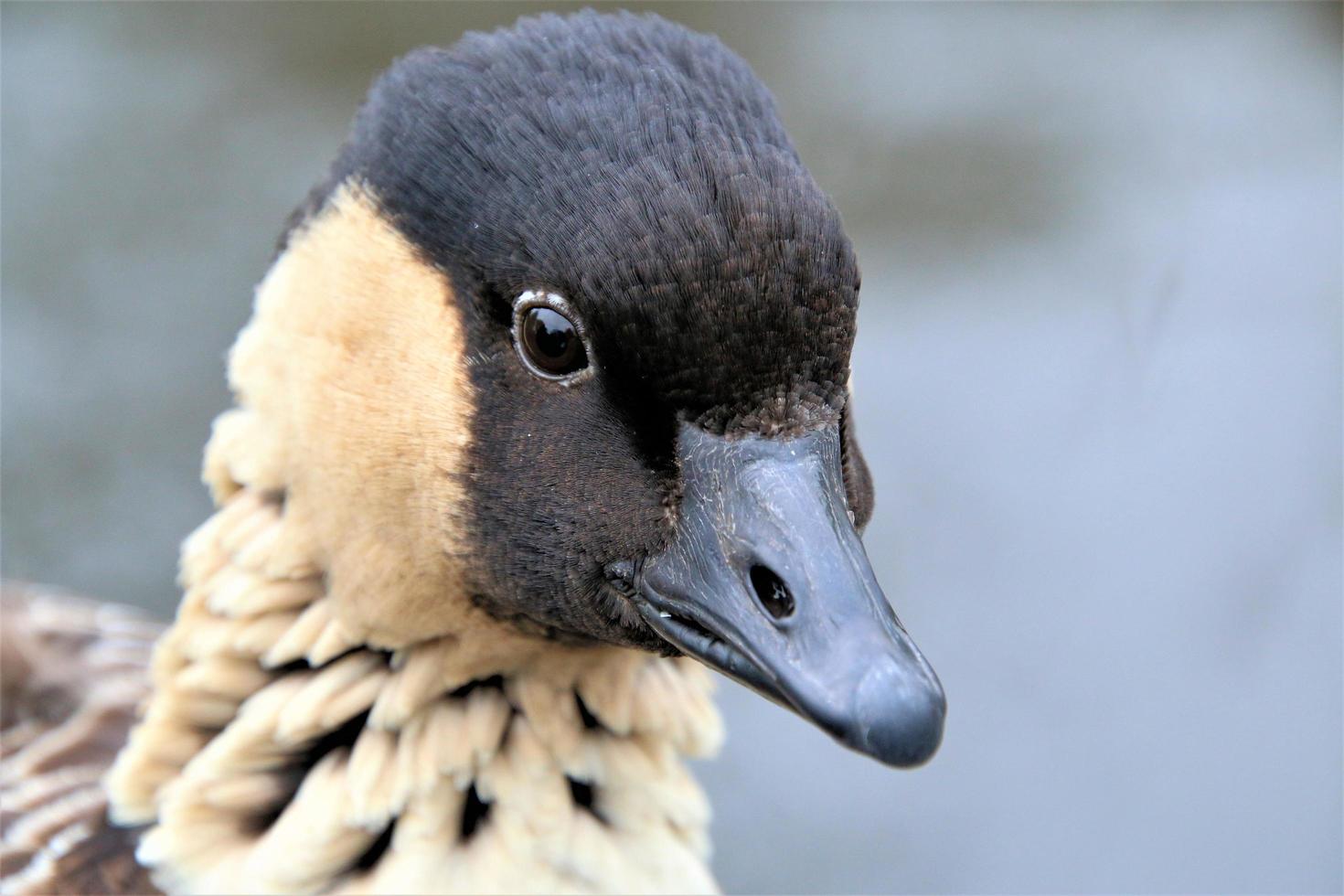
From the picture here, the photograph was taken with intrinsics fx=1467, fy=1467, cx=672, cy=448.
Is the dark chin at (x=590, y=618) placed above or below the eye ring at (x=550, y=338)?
below

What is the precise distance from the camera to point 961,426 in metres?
4.91

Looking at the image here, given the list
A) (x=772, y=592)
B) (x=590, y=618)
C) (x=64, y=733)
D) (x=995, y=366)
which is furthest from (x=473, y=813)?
(x=995, y=366)

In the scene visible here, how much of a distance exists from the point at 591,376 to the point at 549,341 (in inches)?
2.5

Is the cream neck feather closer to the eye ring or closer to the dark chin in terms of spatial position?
the dark chin

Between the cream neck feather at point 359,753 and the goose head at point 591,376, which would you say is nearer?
the goose head at point 591,376

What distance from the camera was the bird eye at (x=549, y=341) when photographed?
168 cm

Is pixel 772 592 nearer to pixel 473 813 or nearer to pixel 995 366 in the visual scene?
pixel 473 813

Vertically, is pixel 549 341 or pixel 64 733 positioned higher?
pixel 549 341

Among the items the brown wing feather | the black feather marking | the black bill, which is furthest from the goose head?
the brown wing feather

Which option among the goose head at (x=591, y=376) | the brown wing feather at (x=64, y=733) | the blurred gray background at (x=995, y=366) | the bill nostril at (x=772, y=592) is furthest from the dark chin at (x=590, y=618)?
the blurred gray background at (x=995, y=366)

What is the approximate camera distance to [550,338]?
1.70 metres

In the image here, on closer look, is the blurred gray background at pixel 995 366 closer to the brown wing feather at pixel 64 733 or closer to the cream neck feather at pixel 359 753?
the brown wing feather at pixel 64 733

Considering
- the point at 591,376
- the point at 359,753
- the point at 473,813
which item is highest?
the point at 591,376

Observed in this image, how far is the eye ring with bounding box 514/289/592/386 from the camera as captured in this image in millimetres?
1673
